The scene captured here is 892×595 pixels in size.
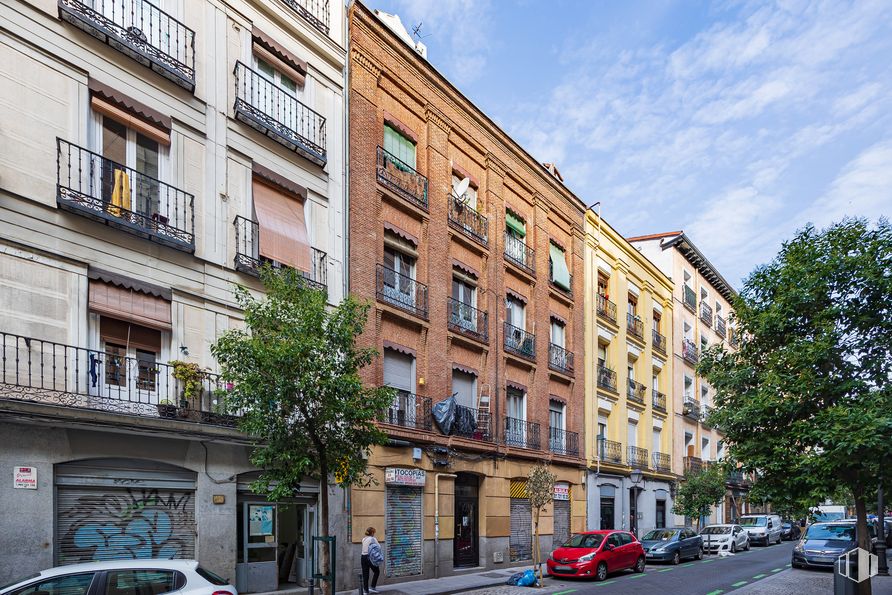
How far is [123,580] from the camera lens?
8828 mm

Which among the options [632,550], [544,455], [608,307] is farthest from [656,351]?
[632,550]

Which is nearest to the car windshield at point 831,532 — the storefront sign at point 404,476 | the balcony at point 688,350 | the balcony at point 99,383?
the storefront sign at point 404,476

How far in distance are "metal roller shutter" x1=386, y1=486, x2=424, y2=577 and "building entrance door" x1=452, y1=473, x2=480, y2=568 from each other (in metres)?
2.21

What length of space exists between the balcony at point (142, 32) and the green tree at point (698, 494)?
29.8m

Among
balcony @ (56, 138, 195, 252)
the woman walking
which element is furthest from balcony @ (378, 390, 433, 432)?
balcony @ (56, 138, 195, 252)

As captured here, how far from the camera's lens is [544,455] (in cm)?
2714

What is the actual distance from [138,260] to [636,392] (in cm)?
2816

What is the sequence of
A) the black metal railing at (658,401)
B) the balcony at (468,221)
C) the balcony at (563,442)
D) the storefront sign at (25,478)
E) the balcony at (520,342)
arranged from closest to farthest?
the storefront sign at (25,478)
the balcony at (468,221)
the balcony at (520,342)
the balcony at (563,442)
the black metal railing at (658,401)

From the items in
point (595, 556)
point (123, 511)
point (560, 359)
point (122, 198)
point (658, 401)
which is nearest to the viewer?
point (123, 511)

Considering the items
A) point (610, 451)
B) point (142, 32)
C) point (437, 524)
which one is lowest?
point (437, 524)

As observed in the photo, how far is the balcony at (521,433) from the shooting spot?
2533 centimetres

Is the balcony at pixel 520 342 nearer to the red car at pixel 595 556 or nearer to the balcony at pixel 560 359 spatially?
the balcony at pixel 560 359

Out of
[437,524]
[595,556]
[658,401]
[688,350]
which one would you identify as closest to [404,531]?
[437,524]

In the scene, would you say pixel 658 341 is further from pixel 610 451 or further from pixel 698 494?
pixel 610 451
